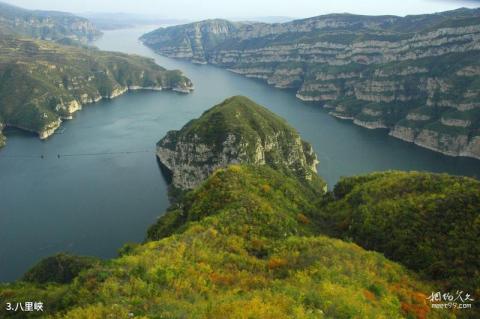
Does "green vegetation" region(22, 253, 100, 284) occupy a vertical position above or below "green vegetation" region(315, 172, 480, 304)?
below

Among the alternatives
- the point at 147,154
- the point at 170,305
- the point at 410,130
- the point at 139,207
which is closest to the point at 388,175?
the point at 170,305

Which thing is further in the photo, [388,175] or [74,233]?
[74,233]

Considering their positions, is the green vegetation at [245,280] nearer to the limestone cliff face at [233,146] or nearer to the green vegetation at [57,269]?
the green vegetation at [57,269]

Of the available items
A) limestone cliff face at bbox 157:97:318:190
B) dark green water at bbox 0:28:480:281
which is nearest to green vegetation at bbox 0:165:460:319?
dark green water at bbox 0:28:480:281

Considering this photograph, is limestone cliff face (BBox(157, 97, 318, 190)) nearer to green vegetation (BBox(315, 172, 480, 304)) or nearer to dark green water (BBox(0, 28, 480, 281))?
dark green water (BBox(0, 28, 480, 281))

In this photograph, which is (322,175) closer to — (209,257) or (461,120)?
(461,120)

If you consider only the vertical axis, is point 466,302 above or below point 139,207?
above
